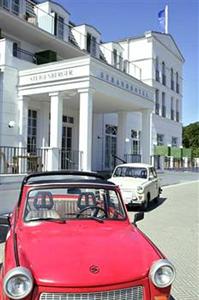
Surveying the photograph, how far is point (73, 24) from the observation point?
24594 millimetres

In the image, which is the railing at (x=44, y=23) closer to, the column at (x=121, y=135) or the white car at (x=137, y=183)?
the column at (x=121, y=135)

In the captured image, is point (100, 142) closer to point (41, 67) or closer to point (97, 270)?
point (41, 67)

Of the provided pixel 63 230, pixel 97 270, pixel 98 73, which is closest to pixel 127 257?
pixel 97 270

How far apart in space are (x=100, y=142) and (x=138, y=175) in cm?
948

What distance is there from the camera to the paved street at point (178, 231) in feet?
17.6

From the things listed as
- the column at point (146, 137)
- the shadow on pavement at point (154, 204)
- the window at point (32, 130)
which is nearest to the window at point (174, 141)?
the column at point (146, 137)

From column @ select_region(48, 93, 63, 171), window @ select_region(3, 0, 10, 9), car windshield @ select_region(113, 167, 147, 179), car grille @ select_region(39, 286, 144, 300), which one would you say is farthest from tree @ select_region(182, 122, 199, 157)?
car grille @ select_region(39, 286, 144, 300)

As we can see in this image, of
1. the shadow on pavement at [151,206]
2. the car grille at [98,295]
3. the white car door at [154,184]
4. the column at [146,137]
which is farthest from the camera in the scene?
the column at [146,137]

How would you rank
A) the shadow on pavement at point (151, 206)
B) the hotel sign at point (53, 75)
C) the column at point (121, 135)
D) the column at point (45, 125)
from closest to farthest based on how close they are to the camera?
the shadow on pavement at point (151, 206)
the hotel sign at point (53, 75)
the column at point (45, 125)
the column at point (121, 135)

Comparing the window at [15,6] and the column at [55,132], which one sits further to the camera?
the window at [15,6]

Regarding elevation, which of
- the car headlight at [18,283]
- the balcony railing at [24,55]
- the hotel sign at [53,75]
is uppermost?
the balcony railing at [24,55]

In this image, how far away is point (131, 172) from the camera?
14125 mm

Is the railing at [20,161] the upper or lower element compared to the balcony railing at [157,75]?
Answer: lower

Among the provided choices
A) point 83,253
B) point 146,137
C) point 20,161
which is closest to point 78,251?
point 83,253
